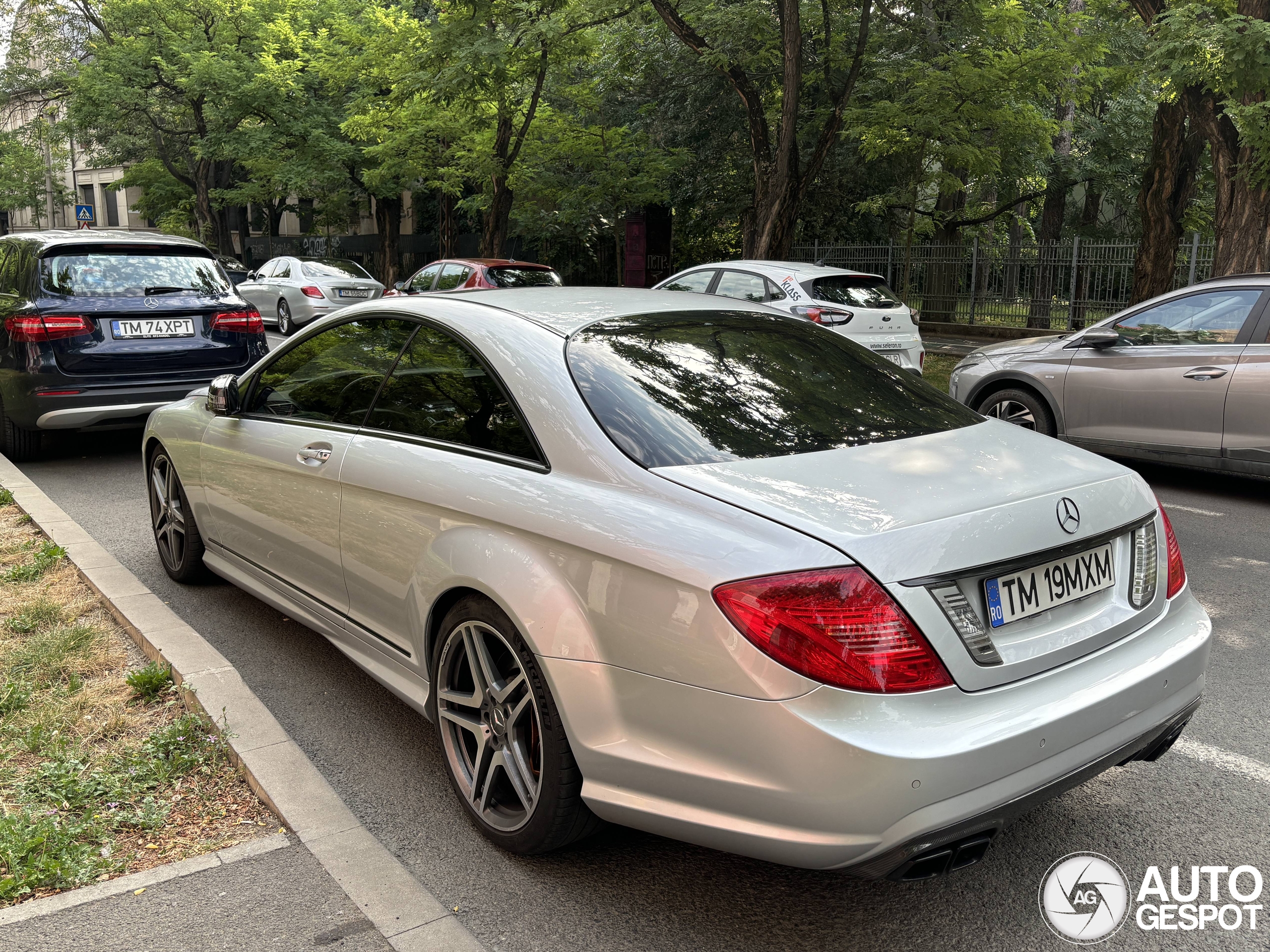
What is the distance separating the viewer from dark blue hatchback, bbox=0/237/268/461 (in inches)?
317

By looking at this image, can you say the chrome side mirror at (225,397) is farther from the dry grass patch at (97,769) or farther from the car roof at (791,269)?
the car roof at (791,269)

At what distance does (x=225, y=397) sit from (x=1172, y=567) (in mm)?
3690

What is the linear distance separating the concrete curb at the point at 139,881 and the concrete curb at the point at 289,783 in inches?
→ 1.3

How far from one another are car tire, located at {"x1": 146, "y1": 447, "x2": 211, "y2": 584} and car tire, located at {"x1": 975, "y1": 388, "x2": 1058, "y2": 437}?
5819 mm

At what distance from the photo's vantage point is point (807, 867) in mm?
2389

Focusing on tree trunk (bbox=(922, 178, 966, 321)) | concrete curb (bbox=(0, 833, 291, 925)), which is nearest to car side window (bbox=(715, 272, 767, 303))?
concrete curb (bbox=(0, 833, 291, 925))

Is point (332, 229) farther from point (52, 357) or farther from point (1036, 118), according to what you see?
point (52, 357)

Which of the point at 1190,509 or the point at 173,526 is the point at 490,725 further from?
the point at 1190,509

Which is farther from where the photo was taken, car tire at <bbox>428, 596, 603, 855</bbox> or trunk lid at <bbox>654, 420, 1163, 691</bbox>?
car tire at <bbox>428, 596, 603, 855</bbox>

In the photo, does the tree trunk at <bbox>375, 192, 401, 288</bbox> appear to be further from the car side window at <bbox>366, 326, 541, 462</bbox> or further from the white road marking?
the white road marking

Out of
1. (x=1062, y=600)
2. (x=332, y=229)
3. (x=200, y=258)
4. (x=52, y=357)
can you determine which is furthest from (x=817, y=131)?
(x=332, y=229)

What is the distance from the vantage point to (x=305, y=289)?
20.5 metres

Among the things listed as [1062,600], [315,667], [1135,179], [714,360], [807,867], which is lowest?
[315,667]

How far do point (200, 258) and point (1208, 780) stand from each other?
323 inches
